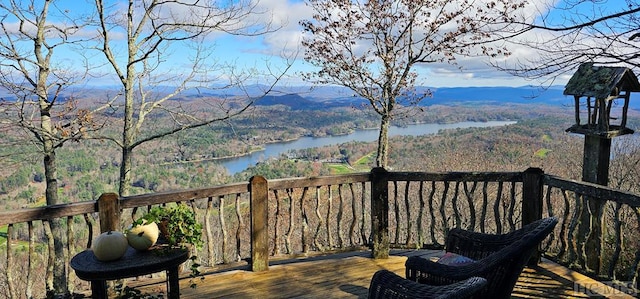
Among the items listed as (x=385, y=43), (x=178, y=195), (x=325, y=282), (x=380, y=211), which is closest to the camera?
(x=178, y=195)

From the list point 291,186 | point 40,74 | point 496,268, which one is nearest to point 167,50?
point 40,74

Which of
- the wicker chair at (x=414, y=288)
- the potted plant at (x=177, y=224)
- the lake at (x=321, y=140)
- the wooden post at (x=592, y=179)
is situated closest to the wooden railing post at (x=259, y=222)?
the potted plant at (x=177, y=224)

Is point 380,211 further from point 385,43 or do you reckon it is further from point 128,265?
point 385,43

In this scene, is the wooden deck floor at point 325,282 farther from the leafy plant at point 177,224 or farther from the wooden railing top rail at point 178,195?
→ the leafy plant at point 177,224

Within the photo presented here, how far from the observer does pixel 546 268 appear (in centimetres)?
441

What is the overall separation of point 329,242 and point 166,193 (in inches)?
71.8

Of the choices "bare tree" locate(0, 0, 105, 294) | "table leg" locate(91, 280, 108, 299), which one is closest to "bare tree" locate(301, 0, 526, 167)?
"bare tree" locate(0, 0, 105, 294)

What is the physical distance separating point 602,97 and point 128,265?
159 inches

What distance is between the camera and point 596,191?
3.84m

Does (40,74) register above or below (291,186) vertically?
above

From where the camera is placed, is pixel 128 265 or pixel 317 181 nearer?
pixel 128 265

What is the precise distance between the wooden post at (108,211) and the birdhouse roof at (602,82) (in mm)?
4208

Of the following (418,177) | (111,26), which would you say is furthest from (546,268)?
(111,26)

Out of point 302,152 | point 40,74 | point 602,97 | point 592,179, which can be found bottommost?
point 302,152
